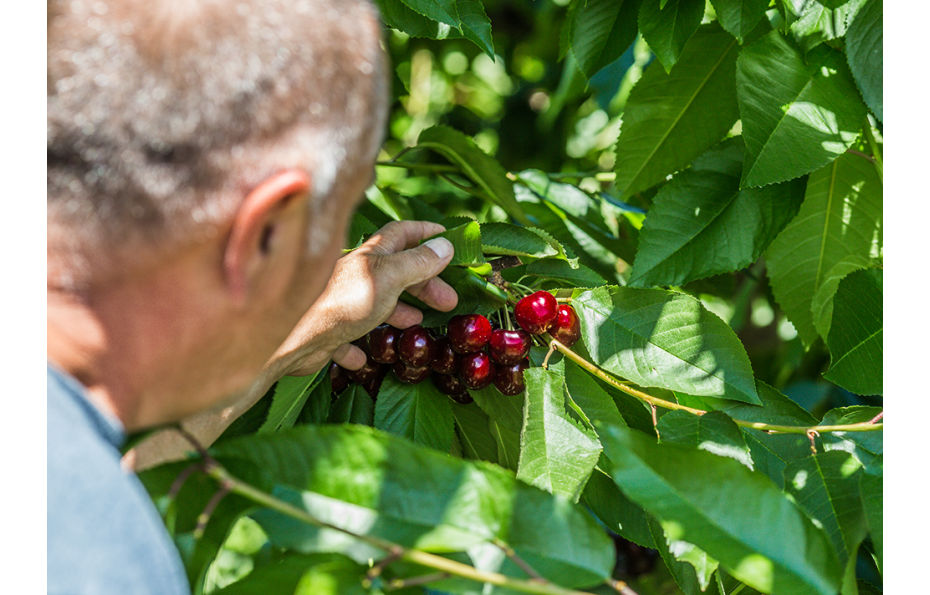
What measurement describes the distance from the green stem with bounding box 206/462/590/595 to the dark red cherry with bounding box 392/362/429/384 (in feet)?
1.17

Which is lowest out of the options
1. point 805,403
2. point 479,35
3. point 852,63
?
point 805,403

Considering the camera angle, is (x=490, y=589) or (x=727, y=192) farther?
(x=727, y=192)

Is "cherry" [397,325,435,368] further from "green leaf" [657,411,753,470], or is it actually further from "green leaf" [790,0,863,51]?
"green leaf" [790,0,863,51]

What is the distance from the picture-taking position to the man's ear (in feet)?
1.64

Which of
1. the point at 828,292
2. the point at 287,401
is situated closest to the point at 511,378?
the point at 287,401

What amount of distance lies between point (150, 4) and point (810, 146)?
0.73m

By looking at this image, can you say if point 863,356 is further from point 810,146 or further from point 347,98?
point 347,98

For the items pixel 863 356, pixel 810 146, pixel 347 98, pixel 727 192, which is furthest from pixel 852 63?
pixel 347 98

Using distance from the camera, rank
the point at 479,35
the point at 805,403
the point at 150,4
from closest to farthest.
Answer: the point at 150,4 → the point at 479,35 → the point at 805,403

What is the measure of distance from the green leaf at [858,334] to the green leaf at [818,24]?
287 mm

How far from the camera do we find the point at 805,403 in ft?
6.33

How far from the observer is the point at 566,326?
91 cm

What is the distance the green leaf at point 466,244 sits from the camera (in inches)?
35.7

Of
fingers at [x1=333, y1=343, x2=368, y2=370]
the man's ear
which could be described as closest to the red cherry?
fingers at [x1=333, y1=343, x2=368, y2=370]
